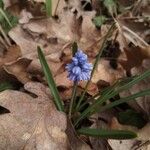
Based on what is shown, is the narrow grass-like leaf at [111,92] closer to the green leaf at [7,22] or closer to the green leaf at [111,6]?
the green leaf at [7,22]

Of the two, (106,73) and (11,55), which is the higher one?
A: (11,55)

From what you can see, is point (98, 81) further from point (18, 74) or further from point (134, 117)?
point (18, 74)

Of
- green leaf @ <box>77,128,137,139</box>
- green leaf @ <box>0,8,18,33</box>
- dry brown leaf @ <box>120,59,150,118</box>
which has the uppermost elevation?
green leaf @ <box>0,8,18,33</box>

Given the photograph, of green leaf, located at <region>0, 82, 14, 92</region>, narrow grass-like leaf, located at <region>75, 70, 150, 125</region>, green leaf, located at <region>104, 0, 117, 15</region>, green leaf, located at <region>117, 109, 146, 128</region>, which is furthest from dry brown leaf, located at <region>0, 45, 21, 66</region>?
green leaf, located at <region>104, 0, 117, 15</region>

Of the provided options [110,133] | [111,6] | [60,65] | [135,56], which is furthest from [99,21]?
[110,133]

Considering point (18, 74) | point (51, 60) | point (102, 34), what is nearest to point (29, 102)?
point (18, 74)

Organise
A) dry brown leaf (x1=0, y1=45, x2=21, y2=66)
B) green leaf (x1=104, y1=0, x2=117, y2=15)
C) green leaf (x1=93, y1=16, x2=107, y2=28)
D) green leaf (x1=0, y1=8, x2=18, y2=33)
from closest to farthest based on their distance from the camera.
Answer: dry brown leaf (x1=0, y1=45, x2=21, y2=66) → green leaf (x1=0, y1=8, x2=18, y2=33) → green leaf (x1=93, y1=16, x2=107, y2=28) → green leaf (x1=104, y1=0, x2=117, y2=15)

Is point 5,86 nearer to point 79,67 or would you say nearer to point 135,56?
point 79,67

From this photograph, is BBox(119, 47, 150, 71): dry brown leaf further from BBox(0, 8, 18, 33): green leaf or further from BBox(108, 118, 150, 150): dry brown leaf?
BBox(0, 8, 18, 33): green leaf
